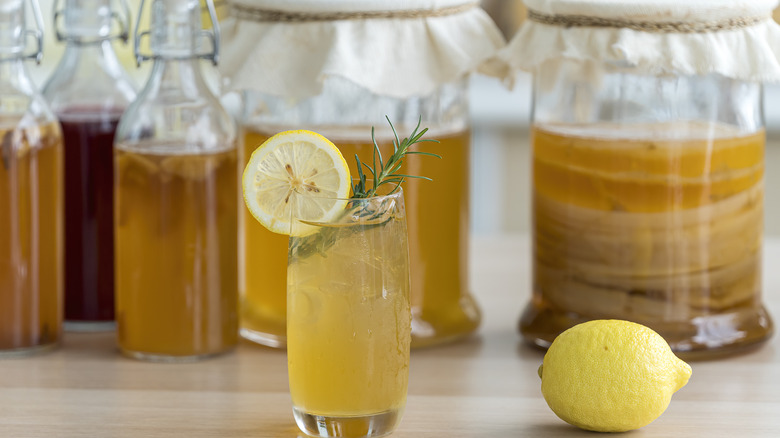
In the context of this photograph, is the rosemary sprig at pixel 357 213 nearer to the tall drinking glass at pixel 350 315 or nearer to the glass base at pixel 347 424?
the tall drinking glass at pixel 350 315

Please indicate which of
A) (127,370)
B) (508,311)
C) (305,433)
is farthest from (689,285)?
(127,370)

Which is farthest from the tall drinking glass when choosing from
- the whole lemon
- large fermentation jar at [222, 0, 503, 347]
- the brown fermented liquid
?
the brown fermented liquid

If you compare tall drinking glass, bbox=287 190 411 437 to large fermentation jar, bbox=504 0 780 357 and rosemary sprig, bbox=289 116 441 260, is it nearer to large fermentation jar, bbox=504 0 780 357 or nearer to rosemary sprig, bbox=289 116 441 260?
rosemary sprig, bbox=289 116 441 260

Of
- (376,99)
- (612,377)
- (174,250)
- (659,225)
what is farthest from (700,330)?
(174,250)

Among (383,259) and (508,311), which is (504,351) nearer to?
(508,311)

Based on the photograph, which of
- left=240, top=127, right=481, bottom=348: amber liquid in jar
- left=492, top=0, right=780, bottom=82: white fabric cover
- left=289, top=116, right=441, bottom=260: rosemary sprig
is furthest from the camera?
left=240, top=127, right=481, bottom=348: amber liquid in jar

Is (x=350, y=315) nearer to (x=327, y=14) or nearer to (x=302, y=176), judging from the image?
(x=302, y=176)
